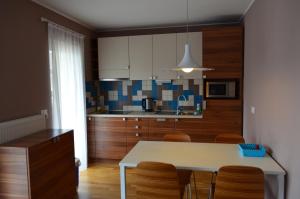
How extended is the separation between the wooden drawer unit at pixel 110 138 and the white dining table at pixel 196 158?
1.64m

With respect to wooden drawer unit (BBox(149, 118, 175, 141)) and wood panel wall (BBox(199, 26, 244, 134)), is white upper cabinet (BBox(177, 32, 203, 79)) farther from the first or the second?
wooden drawer unit (BBox(149, 118, 175, 141))

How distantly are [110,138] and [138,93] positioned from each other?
108cm

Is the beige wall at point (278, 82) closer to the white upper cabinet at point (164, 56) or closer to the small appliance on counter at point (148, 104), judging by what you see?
the white upper cabinet at point (164, 56)

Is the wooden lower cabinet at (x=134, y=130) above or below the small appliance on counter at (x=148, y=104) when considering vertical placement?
below

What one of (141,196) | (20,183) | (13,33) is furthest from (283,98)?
(13,33)

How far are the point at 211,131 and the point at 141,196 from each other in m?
2.30

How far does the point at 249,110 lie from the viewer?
11.5ft

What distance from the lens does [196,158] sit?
91.8 inches

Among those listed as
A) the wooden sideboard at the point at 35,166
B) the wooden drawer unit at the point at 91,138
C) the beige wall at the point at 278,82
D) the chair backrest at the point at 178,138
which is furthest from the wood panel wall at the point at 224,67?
the wooden sideboard at the point at 35,166

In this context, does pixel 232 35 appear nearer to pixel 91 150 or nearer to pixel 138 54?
pixel 138 54

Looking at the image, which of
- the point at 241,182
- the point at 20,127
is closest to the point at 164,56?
the point at 20,127

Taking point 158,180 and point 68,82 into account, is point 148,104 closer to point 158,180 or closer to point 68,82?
point 68,82

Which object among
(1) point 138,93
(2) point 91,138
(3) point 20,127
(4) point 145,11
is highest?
(4) point 145,11

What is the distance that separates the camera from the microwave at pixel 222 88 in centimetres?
406
